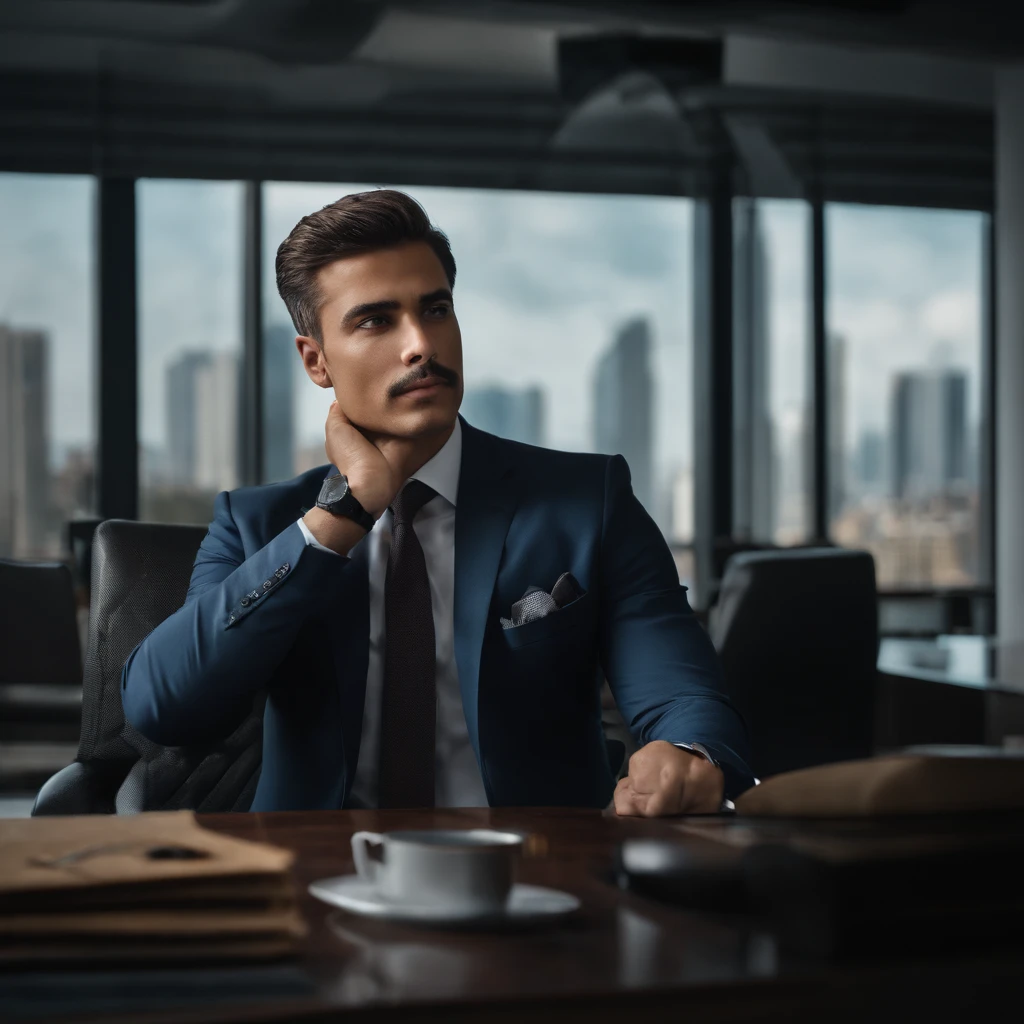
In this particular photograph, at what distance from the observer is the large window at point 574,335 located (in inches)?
274

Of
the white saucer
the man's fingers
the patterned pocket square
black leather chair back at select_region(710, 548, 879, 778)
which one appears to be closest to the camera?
the white saucer

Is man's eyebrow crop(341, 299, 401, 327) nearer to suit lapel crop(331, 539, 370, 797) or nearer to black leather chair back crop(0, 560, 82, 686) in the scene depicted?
suit lapel crop(331, 539, 370, 797)

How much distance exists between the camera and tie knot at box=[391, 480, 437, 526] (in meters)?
1.62

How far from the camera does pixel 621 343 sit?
717cm

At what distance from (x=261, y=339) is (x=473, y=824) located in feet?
19.2

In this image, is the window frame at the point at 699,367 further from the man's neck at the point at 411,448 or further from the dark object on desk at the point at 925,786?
the dark object on desk at the point at 925,786

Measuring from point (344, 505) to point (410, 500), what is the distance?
160 mm

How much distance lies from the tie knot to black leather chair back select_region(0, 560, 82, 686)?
124 centimetres

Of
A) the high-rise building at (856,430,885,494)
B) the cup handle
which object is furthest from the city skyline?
the cup handle

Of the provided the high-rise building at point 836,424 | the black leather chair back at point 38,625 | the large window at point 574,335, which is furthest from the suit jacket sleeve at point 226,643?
the high-rise building at point 836,424

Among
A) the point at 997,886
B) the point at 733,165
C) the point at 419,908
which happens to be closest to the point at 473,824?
the point at 419,908

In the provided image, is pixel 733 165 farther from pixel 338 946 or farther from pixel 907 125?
pixel 338 946

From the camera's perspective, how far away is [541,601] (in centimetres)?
155

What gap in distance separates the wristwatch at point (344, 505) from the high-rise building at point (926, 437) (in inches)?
251
